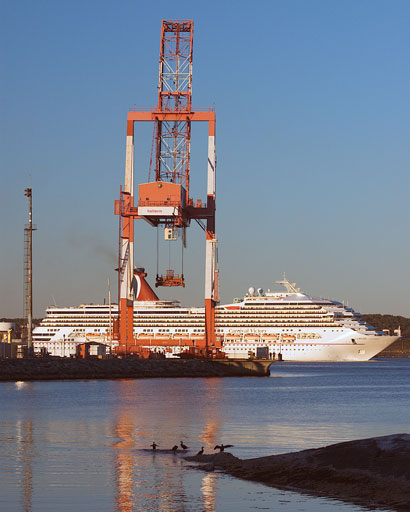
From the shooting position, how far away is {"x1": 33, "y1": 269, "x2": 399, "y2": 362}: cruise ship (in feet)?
362

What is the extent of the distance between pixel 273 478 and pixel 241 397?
26.9 metres

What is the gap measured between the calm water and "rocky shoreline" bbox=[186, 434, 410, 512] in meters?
0.36

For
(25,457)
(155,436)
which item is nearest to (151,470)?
(25,457)

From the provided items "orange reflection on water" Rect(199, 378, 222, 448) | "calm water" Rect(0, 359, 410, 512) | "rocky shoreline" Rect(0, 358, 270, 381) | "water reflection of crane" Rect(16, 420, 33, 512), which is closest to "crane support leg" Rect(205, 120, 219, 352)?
"rocky shoreline" Rect(0, 358, 270, 381)

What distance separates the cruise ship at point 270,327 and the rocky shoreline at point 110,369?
1585 inches

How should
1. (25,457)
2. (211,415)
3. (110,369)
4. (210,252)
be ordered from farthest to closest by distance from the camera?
(210,252) → (110,369) → (211,415) → (25,457)

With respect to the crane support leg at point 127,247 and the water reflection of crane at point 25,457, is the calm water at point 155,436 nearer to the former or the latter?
the water reflection of crane at point 25,457

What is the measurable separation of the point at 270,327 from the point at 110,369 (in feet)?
164

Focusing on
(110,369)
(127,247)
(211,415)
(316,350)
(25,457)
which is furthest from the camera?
(316,350)

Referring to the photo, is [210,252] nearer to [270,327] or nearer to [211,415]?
[211,415]

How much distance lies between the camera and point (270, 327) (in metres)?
111

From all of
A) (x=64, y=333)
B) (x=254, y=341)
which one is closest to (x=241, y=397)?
(x=254, y=341)

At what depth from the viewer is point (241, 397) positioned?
42750 millimetres

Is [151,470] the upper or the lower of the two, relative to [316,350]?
lower
